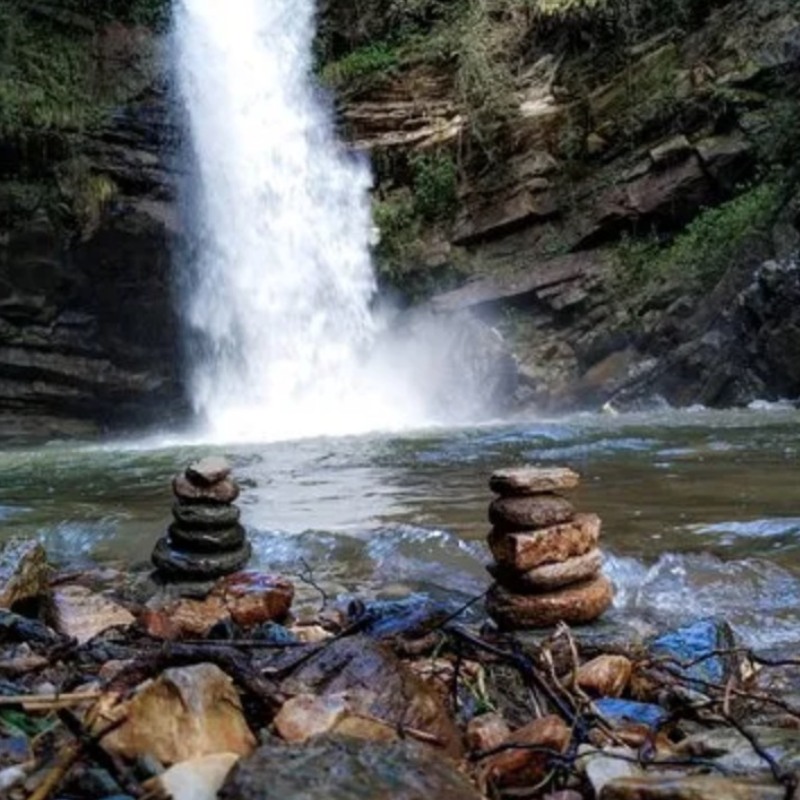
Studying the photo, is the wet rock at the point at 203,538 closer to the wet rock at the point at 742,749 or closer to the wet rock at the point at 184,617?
the wet rock at the point at 184,617

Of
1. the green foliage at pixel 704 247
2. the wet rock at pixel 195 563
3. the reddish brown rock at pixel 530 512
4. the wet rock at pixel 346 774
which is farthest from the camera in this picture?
the green foliage at pixel 704 247

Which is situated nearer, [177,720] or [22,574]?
[177,720]

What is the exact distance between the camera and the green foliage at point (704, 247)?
49.6 ft

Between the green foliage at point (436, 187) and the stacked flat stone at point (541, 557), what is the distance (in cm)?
1630

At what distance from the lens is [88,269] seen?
17953mm

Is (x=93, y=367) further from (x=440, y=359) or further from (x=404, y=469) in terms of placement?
(x=404, y=469)

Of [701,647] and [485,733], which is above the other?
[485,733]

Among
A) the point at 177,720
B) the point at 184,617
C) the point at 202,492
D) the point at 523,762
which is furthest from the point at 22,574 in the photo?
the point at 523,762

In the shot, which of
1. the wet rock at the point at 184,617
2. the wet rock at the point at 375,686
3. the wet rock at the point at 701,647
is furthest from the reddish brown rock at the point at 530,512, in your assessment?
the wet rock at the point at 375,686

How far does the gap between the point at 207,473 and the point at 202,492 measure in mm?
110

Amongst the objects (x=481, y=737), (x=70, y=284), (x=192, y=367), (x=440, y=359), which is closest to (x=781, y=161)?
(x=440, y=359)

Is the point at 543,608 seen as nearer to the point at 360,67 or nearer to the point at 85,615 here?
the point at 85,615

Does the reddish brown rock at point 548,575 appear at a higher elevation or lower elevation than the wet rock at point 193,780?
lower

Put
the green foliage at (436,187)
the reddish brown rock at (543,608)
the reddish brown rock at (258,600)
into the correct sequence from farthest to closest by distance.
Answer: the green foliage at (436,187) → the reddish brown rock at (258,600) → the reddish brown rock at (543,608)
